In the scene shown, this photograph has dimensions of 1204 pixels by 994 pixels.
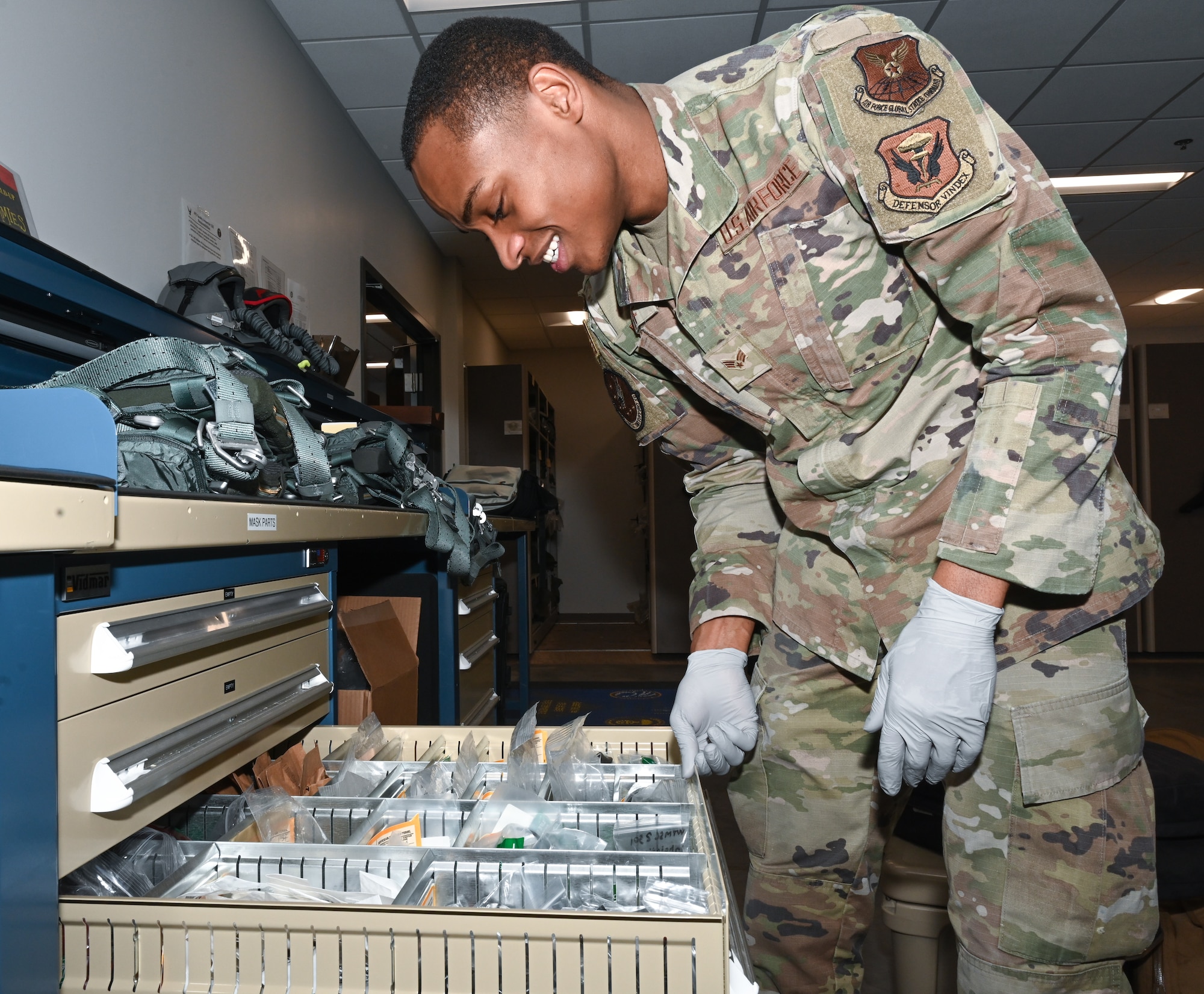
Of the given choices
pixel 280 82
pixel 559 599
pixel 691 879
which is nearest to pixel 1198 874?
pixel 691 879

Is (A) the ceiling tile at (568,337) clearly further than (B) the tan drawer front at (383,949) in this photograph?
Yes

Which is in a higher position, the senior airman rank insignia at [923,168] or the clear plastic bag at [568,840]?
the senior airman rank insignia at [923,168]

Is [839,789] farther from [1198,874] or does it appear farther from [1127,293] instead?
[1127,293]

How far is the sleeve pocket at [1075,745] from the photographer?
75cm

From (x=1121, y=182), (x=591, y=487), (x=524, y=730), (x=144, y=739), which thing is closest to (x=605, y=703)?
(x=524, y=730)

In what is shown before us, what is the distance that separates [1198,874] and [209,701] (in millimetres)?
1350

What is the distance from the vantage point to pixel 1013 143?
2.50 ft

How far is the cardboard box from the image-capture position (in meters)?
1.36

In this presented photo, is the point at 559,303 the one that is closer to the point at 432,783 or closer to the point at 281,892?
the point at 432,783

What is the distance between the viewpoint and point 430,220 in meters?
Answer: 4.55

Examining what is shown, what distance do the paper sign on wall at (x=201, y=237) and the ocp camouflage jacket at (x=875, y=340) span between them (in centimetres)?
149

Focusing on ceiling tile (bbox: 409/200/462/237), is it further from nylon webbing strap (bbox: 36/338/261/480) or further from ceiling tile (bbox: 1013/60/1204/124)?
nylon webbing strap (bbox: 36/338/261/480)

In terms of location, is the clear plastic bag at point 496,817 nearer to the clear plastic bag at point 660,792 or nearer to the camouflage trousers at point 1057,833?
the clear plastic bag at point 660,792

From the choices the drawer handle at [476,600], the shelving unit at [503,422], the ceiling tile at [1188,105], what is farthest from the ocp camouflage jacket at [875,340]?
the shelving unit at [503,422]
